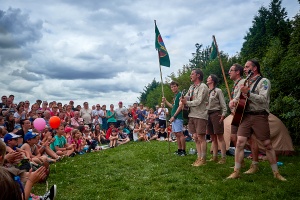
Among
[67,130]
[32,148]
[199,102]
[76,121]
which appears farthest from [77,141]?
[199,102]

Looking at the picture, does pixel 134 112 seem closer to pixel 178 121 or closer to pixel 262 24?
pixel 178 121

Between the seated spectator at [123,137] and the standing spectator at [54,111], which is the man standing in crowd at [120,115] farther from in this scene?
the standing spectator at [54,111]

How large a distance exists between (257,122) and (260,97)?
55 centimetres

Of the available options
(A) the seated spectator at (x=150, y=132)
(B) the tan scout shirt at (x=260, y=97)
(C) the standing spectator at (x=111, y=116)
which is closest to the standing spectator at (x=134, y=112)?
(A) the seated spectator at (x=150, y=132)

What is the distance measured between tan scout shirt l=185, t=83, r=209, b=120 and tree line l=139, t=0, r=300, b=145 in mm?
2508

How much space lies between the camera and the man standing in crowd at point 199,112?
7.44 m

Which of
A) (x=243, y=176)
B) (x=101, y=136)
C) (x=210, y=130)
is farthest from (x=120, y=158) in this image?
(x=101, y=136)

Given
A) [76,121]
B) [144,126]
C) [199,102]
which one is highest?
[199,102]

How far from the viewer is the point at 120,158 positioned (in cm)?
959

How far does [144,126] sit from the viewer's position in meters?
18.5

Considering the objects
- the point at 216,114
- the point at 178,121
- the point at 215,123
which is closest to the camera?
the point at 215,123

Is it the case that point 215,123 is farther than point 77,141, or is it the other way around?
point 77,141

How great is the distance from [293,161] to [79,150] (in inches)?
320

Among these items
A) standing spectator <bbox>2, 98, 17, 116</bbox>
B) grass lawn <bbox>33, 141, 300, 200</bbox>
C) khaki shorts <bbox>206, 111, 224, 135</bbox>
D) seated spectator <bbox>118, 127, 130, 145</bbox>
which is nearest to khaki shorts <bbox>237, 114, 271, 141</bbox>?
grass lawn <bbox>33, 141, 300, 200</bbox>
